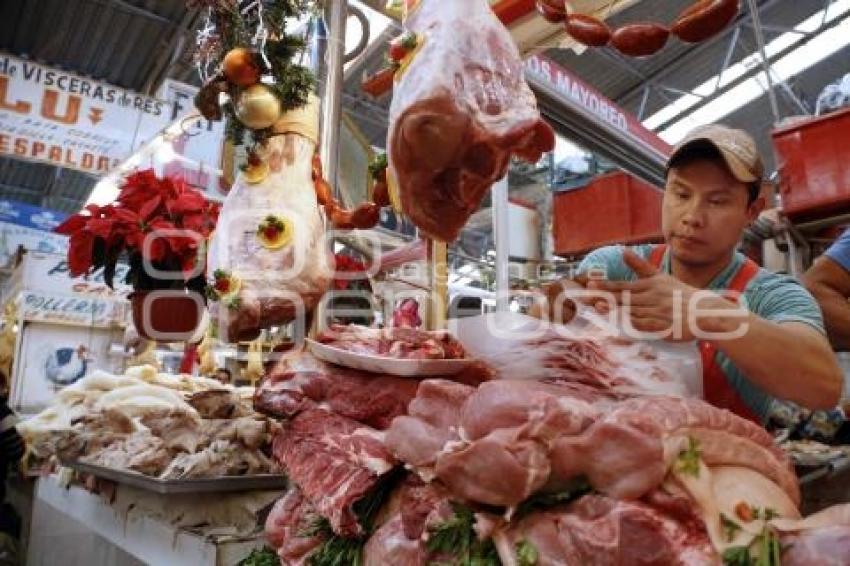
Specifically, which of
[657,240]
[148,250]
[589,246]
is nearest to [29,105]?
[148,250]

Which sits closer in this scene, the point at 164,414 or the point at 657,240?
the point at 164,414

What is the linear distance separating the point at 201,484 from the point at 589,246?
432cm

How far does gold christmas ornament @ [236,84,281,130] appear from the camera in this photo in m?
2.33

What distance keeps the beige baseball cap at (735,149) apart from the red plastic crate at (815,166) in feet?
6.92

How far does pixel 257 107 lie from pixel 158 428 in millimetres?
1336

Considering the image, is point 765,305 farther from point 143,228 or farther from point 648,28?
point 143,228

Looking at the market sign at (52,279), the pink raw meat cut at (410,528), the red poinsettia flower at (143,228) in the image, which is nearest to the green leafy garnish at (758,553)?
the pink raw meat cut at (410,528)

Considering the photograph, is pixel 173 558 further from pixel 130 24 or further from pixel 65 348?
pixel 130 24

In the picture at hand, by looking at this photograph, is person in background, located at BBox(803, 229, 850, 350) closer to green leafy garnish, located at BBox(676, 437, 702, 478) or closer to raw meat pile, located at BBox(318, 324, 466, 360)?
raw meat pile, located at BBox(318, 324, 466, 360)

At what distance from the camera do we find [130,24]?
9.56 m

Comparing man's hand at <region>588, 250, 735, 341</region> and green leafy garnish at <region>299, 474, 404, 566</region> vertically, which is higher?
man's hand at <region>588, 250, 735, 341</region>

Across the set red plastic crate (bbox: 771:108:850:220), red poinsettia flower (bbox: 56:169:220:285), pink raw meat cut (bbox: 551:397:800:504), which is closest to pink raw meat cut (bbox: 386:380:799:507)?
pink raw meat cut (bbox: 551:397:800:504)

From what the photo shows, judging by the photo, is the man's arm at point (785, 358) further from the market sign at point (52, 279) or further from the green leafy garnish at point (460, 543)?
the market sign at point (52, 279)

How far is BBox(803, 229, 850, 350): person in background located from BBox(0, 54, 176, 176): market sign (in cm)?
587
